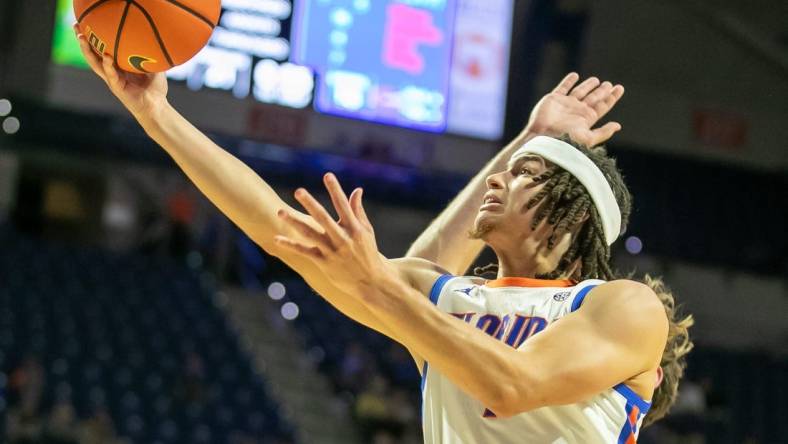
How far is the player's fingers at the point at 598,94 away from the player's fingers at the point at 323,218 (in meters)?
1.43

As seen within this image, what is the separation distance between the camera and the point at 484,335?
6.76ft

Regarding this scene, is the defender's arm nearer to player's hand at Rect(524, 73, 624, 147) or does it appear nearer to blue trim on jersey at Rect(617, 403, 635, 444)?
blue trim on jersey at Rect(617, 403, 635, 444)

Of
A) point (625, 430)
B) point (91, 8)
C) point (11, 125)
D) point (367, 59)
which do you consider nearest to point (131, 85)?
point (91, 8)

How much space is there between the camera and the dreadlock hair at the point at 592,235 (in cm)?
262

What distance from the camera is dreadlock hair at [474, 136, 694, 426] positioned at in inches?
103

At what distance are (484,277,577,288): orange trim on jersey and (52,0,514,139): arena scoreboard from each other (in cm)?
903

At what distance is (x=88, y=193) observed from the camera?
16750 millimetres

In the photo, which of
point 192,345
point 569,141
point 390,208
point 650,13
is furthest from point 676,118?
point 569,141

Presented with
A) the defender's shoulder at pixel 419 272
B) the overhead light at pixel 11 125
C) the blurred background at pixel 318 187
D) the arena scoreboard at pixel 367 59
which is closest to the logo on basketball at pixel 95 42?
the defender's shoulder at pixel 419 272

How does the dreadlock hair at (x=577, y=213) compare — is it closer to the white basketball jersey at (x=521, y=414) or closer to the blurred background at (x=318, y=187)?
the white basketball jersey at (x=521, y=414)

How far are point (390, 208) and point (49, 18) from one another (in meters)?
5.38

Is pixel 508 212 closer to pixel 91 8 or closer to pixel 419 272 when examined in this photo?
pixel 419 272

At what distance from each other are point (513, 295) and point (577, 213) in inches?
9.9

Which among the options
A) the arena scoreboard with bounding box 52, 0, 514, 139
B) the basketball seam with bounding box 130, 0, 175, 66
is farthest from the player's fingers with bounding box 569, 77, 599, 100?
the arena scoreboard with bounding box 52, 0, 514, 139
